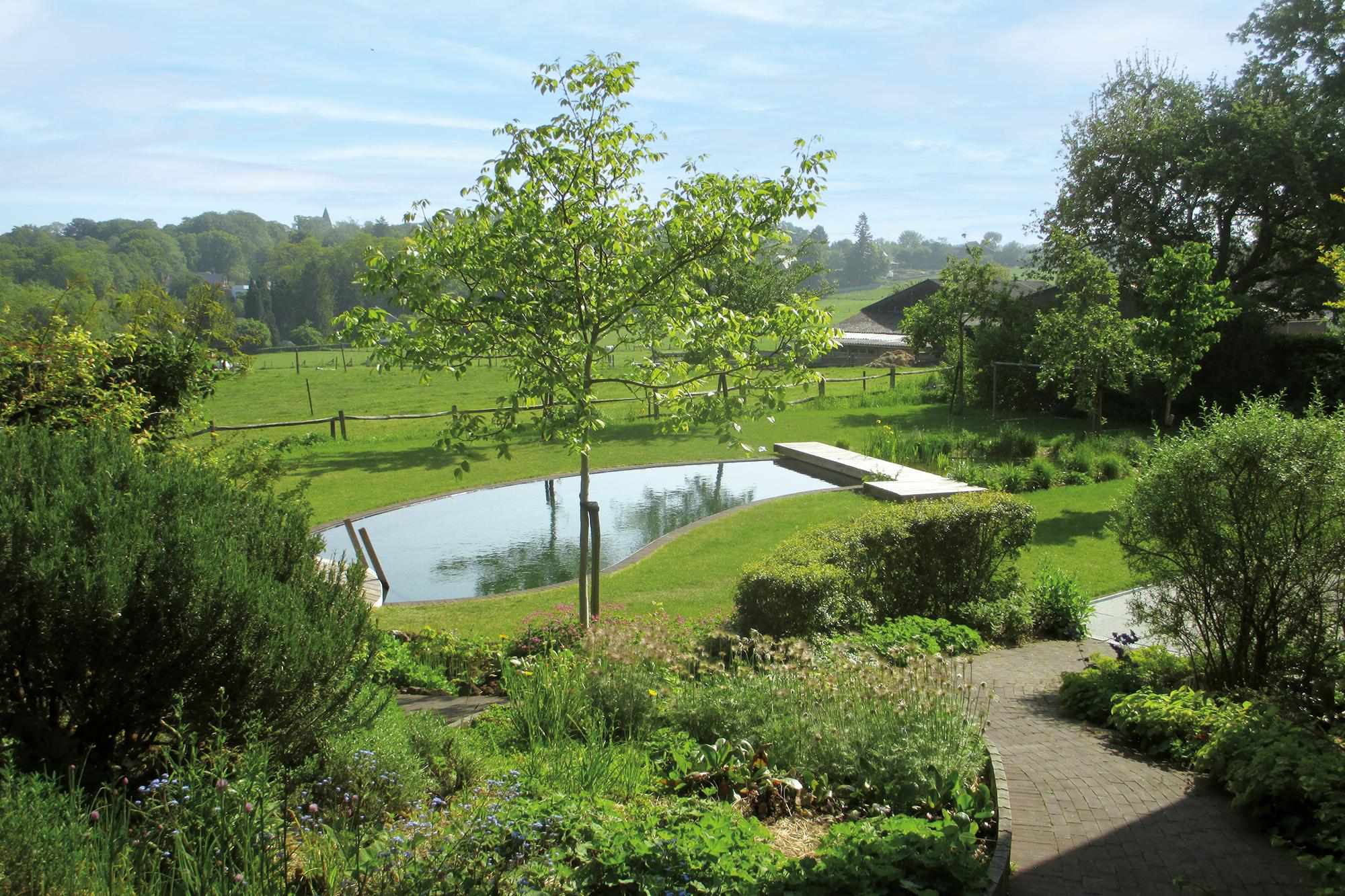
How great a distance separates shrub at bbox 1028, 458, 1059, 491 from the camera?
16.8m

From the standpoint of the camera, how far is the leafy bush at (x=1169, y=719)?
18.9 feet

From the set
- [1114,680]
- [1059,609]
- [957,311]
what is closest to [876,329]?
[957,311]

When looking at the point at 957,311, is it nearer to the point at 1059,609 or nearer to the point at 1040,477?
the point at 1040,477

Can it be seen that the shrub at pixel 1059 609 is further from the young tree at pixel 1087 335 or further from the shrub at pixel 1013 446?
the young tree at pixel 1087 335

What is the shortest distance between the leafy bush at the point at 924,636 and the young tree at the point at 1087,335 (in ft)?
43.3

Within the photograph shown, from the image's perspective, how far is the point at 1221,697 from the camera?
20.6ft

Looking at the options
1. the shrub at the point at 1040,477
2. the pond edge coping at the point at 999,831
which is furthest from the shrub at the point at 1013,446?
the pond edge coping at the point at 999,831

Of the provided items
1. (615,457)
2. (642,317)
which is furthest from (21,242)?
(642,317)

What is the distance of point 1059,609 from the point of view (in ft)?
31.0

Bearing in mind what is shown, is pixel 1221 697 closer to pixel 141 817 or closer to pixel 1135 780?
pixel 1135 780

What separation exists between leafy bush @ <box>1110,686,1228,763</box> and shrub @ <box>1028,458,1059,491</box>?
10.8 metres

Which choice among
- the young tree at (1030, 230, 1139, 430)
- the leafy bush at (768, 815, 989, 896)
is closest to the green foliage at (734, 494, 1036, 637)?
the leafy bush at (768, 815, 989, 896)

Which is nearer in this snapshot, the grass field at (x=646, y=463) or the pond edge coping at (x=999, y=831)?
the pond edge coping at (x=999, y=831)

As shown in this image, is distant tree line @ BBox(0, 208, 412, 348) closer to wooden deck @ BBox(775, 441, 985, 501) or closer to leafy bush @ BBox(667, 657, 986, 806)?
leafy bush @ BBox(667, 657, 986, 806)
